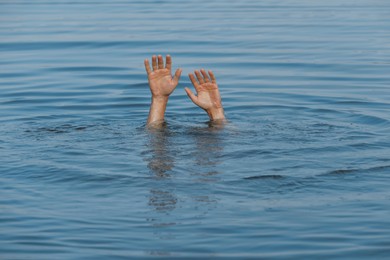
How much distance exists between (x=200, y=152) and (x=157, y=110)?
5.52ft

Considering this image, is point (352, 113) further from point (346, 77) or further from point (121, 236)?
point (121, 236)

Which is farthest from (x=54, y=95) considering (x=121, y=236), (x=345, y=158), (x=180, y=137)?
(x=121, y=236)

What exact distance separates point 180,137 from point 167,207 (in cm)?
241

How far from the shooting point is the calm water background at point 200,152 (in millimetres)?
6590

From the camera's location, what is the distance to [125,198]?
7406 millimetres

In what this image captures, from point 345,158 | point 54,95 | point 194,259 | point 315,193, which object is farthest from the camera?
point 54,95

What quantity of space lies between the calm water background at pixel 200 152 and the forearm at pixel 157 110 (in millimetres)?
307

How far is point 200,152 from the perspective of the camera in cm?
875

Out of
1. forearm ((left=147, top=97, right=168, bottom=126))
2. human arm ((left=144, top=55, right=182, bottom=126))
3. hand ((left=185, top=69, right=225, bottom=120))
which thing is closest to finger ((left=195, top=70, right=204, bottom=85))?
hand ((left=185, top=69, right=225, bottom=120))

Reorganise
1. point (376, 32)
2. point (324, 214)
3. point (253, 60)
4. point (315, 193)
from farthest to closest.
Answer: point (376, 32)
point (253, 60)
point (315, 193)
point (324, 214)

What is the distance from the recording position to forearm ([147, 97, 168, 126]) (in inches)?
405

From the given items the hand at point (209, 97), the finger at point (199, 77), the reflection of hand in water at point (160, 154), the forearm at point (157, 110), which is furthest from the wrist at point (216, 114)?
the reflection of hand in water at point (160, 154)

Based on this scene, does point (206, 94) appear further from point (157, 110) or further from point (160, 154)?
point (160, 154)

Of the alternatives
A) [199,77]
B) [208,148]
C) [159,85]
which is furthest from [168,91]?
[208,148]
